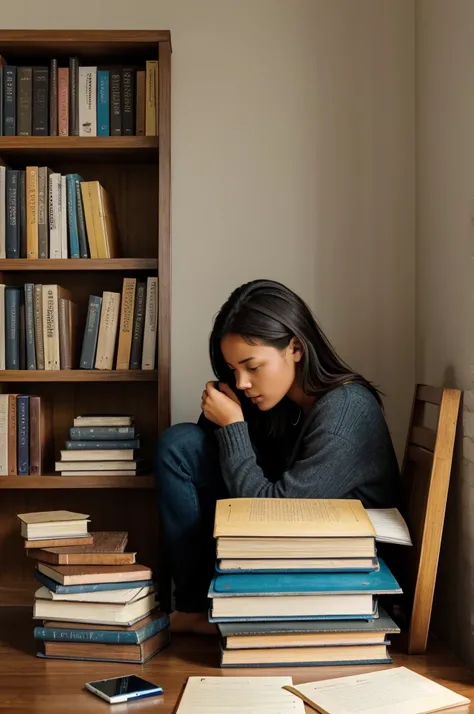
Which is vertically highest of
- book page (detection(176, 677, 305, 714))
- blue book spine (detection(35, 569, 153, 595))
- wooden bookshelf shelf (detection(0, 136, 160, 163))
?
wooden bookshelf shelf (detection(0, 136, 160, 163))

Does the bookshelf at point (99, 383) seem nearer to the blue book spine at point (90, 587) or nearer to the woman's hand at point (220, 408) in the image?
the woman's hand at point (220, 408)

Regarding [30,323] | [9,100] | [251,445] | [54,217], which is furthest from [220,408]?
[9,100]

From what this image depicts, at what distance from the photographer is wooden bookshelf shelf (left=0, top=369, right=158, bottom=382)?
7.37 feet

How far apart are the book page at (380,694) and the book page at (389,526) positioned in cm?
26

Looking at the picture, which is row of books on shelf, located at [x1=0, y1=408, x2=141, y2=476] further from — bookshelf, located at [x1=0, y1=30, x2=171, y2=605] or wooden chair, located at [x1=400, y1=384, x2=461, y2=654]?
wooden chair, located at [x1=400, y1=384, x2=461, y2=654]

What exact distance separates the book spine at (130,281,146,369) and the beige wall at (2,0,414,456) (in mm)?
158

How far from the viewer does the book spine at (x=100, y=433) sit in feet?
7.39

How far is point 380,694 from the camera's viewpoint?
59.1 inches

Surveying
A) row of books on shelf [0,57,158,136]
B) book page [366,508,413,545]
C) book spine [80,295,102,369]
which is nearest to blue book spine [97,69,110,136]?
row of books on shelf [0,57,158,136]

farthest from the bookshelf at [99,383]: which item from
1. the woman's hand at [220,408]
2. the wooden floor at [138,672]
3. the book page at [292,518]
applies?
the book page at [292,518]

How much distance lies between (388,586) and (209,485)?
54 centimetres

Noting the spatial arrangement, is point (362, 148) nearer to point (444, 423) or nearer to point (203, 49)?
point (203, 49)

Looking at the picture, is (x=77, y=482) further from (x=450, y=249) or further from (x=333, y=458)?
(x=450, y=249)

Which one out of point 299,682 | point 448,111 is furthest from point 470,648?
point 448,111
